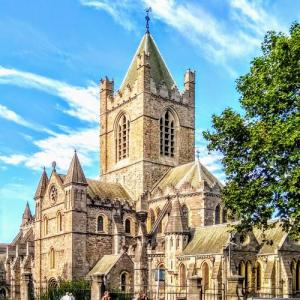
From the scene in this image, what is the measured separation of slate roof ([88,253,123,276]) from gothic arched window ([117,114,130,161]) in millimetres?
15804

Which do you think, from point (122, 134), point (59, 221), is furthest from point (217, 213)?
point (122, 134)

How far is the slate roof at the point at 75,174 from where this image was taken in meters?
61.8

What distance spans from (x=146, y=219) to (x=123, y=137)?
12197mm

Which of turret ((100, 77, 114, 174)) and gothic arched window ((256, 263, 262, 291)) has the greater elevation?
turret ((100, 77, 114, 174))

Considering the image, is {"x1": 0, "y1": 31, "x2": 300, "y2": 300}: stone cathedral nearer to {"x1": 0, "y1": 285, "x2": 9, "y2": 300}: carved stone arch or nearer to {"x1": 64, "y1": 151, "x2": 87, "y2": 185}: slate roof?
{"x1": 64, "y1": 151, "x2": 87, "y2": 185}: slate roof

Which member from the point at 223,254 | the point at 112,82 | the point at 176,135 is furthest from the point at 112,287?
the point at 112,82

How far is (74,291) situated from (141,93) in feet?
91.8

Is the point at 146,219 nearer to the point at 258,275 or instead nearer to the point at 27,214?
the point at 258,275

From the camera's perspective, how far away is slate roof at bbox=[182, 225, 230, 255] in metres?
52.7

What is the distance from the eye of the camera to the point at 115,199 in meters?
65.4

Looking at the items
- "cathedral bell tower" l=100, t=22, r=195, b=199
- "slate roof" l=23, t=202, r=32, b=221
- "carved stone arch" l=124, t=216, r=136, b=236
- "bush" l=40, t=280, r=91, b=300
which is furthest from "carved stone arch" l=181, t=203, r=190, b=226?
"slate roof" l=23, t=202, r=32, b=221

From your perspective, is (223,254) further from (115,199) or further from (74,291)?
(115,199)

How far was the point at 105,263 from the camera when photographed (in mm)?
59594

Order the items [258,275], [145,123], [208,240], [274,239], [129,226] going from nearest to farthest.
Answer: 1. [258,275]
2. [274,239]
3. [208,240]
4. [129,226]
5. [145,123]
